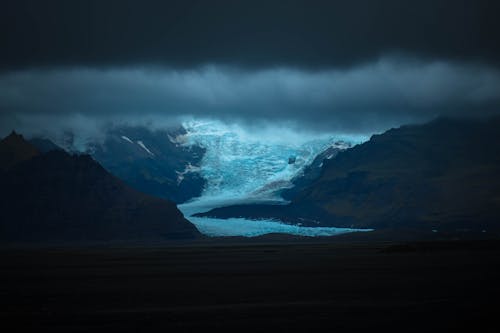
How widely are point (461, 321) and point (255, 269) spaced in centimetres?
6682

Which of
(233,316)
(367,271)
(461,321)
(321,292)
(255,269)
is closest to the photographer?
(461,321)

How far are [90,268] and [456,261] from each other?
55829 millimetres

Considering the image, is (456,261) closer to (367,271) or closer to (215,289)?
(367,271)

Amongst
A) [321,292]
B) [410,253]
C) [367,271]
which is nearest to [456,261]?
[367,271]

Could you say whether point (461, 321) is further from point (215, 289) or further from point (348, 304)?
point (215, 289)

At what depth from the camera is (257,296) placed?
3339 inches

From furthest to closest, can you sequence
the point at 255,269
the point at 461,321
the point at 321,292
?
the point at 255,269, the point at 321,292, the point at 461,321

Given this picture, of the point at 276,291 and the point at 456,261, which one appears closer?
the point at 276,291

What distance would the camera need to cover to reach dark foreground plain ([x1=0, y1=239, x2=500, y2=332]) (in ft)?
214

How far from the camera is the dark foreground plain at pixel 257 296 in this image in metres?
65.1

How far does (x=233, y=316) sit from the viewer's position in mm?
69688

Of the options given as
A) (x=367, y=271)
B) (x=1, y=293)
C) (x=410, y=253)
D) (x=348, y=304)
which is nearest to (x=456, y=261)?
(x=367, y=271)

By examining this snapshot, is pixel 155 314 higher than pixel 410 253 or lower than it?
lower

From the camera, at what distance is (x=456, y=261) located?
134m
